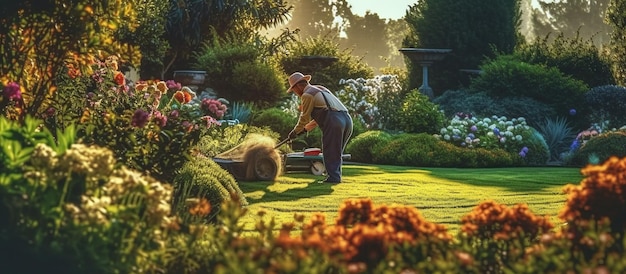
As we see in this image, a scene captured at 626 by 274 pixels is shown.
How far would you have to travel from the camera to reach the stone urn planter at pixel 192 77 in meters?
22.9

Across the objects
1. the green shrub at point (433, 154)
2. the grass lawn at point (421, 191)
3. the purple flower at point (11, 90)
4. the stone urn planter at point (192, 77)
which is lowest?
the grass lawn at point (421, 191)

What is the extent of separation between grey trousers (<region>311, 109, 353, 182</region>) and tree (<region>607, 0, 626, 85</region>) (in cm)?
1173

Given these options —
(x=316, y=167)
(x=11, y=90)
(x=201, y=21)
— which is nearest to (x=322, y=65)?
(x=201, y=21)

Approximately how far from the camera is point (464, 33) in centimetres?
2469

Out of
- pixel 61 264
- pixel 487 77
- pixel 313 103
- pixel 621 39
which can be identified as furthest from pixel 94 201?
pixel 621 39

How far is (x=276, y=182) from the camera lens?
12836mm

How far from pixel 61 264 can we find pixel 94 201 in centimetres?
32

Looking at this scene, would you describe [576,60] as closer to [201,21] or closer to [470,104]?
[470,104]

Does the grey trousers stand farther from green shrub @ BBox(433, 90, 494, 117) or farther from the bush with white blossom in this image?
green shrub @ BBox(433, 90, 494, 117)

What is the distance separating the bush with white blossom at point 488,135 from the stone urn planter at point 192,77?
646 cm

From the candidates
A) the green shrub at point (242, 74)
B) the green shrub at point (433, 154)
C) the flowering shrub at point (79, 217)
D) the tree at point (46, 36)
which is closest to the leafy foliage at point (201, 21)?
the green shrub at point (242, 74)

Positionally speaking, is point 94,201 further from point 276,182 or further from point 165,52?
point 165,52

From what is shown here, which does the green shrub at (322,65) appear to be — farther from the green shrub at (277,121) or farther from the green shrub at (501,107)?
the green shrub at (277,121)

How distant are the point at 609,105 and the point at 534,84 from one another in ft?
6.17
